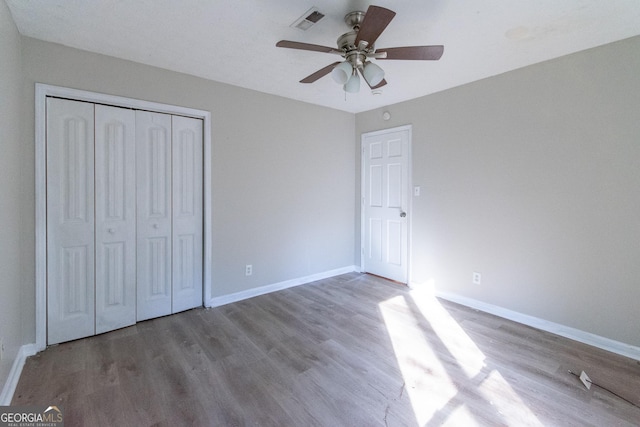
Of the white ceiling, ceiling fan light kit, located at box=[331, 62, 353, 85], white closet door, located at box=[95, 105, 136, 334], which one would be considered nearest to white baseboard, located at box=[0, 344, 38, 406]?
white closet door, located at box=[95, 105, 136, 334]

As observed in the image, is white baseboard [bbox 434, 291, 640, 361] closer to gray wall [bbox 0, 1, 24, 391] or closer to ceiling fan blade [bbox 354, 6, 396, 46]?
ceiling fan blade [bbox 354, 6, 396, 46]

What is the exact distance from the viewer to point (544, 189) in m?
2.70

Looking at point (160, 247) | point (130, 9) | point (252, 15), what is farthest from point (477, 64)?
point (160, 247)

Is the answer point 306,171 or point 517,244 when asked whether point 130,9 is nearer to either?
point 306,171

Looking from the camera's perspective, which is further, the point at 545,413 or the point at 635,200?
the point at 635,200

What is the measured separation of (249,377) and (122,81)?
9.05ft

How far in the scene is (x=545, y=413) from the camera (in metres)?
1.68

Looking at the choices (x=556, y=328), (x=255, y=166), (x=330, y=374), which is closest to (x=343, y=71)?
(x=255, y=166)

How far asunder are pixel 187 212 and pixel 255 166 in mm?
938

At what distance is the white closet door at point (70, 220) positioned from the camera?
237 cm

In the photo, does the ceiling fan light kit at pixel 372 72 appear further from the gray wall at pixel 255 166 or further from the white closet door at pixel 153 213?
the white closet door at pixel 153 213

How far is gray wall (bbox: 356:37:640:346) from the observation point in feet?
7.59

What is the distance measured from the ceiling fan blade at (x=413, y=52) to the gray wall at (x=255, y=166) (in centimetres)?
194

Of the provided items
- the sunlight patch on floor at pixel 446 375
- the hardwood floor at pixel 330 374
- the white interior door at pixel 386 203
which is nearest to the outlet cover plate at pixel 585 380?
the hardwood floor at pixel 330 374
